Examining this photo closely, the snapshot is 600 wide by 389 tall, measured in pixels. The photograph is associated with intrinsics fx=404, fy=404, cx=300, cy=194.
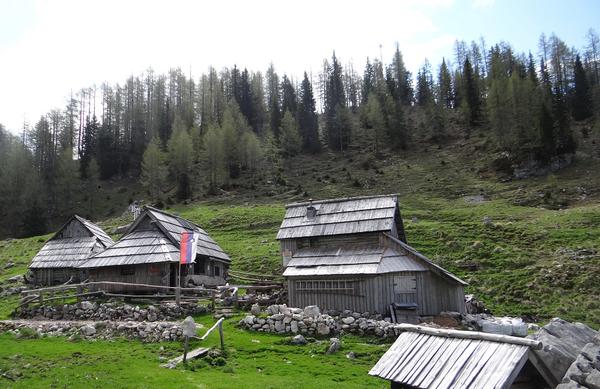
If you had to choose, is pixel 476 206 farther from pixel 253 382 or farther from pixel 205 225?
pixel 253 382

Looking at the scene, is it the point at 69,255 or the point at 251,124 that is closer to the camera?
the point at 69,255

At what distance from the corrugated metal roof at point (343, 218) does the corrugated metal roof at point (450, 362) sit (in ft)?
53.0

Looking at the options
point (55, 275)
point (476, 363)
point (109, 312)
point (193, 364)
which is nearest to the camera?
point (476, 363)

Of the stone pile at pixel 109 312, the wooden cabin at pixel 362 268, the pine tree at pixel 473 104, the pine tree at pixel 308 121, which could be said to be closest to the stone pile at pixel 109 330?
the stone pile at pixel 109 312

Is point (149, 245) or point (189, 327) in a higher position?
point (149, 245)

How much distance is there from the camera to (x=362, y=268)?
22.6 m

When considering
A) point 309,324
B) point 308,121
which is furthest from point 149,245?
point 308,121

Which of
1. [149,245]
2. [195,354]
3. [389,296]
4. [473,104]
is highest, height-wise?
[473,104]

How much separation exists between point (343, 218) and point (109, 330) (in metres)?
14.9

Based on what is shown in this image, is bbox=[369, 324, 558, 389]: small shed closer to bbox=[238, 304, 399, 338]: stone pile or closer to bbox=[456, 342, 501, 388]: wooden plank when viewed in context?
bbox=[456, 342, 501, 388]: wooden plank

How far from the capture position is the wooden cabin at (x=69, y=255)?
35906 millimetres

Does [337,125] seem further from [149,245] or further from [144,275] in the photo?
[144,275]

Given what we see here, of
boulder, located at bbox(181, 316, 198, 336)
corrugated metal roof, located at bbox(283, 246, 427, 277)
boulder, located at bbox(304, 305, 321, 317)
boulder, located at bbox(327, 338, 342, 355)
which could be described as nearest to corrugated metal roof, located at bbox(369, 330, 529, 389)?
boulder, located at bbox(327, 338, 342, 355)

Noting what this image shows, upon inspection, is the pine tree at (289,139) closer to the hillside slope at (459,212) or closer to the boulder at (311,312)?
the hillside slope at (459,212)
